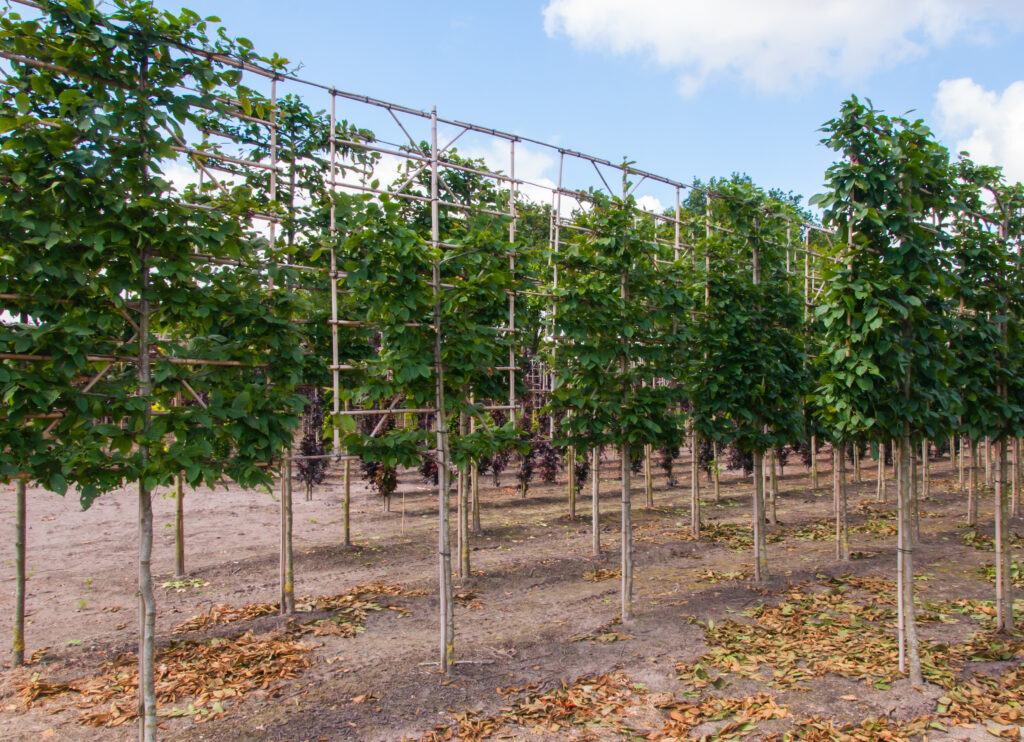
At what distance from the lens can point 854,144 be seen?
593 centimetres

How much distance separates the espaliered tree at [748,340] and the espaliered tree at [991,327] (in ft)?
6.97

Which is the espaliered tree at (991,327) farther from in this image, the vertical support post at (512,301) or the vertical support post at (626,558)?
the vertical support post at (512,301)

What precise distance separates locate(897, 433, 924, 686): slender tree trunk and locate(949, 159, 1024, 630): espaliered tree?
98 centimetres

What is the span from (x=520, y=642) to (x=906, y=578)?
12.4 feet

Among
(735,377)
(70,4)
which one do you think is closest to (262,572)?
(735,377)

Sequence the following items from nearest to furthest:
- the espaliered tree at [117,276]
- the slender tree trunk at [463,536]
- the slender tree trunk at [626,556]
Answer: the espaliered tree at [117,276], the slender tree trunk at [626,556], the slender tree trunk at [463,536]

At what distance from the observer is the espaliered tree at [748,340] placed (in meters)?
8.58

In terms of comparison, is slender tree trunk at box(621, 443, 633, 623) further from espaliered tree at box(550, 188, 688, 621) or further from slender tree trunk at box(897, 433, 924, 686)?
slender tree trunk at box(897, 433, 924, 686)

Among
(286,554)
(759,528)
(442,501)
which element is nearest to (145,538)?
(442,501)

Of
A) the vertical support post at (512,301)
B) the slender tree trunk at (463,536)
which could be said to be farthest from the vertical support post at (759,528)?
the slender tree trunk at (463,536)

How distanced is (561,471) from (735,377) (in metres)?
13.4

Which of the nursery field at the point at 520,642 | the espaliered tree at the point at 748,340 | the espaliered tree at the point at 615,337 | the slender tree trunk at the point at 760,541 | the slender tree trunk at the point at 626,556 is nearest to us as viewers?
the nursery field at the point at 520,642

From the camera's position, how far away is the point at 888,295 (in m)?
5.76

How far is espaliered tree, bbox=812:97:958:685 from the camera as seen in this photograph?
567 centimetres
